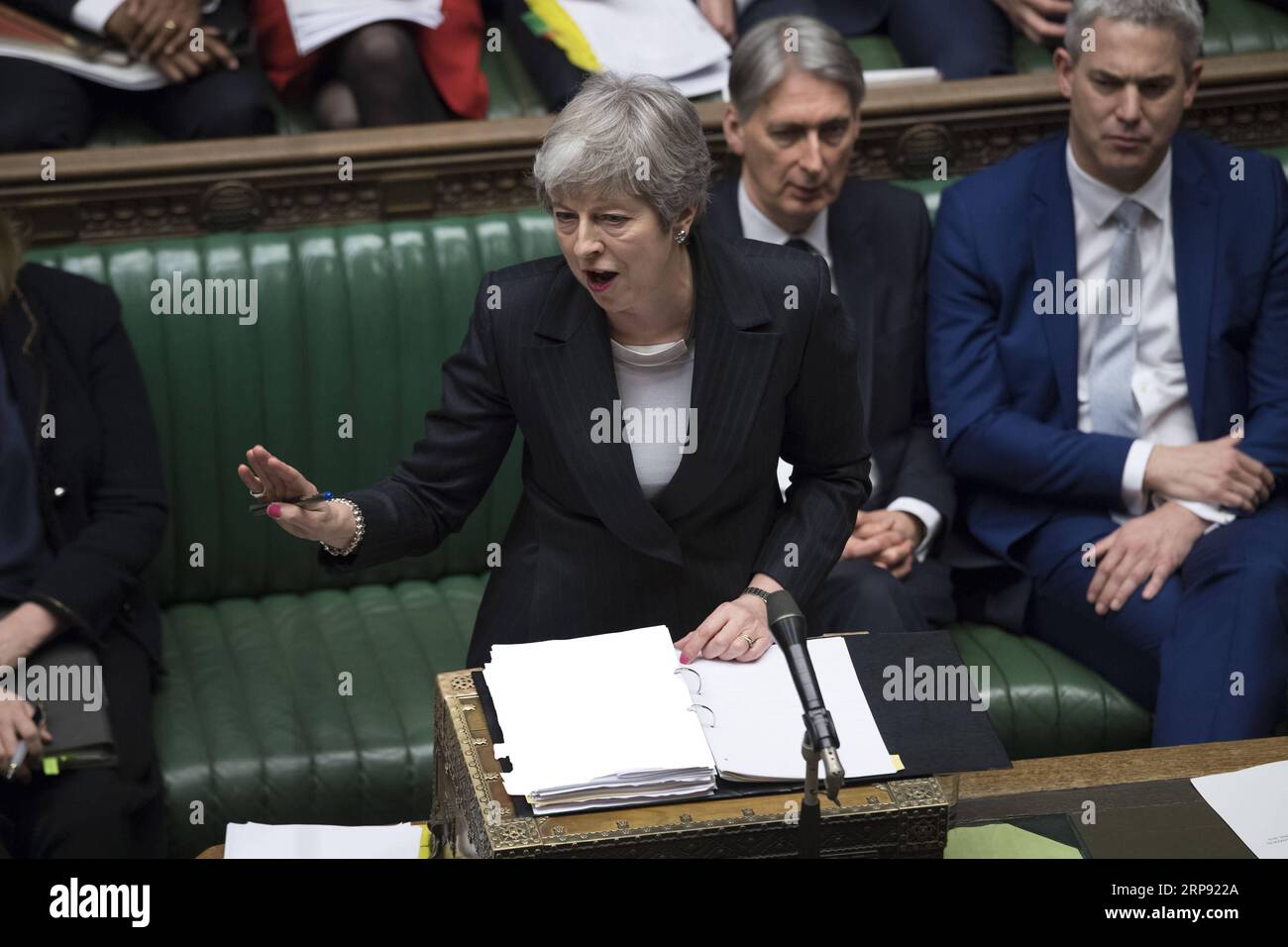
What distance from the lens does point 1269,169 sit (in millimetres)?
3449

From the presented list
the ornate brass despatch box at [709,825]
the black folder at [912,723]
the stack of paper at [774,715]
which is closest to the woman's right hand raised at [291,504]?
the black folder at [912,723]

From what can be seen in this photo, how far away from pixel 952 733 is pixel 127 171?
2.06 metres

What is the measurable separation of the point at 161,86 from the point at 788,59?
1.30 m

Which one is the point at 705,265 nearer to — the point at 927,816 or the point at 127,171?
the point at 927,816

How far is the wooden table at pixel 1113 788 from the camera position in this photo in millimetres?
2199

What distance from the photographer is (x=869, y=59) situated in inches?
160

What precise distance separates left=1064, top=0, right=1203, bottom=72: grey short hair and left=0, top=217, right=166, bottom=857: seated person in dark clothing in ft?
6.14

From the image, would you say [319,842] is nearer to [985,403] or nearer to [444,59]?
[985,403]

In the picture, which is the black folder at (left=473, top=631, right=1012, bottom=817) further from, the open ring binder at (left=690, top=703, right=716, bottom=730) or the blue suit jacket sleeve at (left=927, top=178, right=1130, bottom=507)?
the blue suit jacket sleeve at (left=927, top=178, right=1130, bottom=507)

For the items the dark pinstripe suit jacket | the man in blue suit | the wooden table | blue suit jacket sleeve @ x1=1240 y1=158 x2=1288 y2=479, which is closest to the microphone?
the wooden table

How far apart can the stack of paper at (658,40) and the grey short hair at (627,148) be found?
145cm

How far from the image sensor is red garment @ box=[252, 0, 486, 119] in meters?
3.69

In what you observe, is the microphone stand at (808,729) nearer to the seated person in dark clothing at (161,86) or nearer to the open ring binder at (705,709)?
the open ring binder at (705,709)
